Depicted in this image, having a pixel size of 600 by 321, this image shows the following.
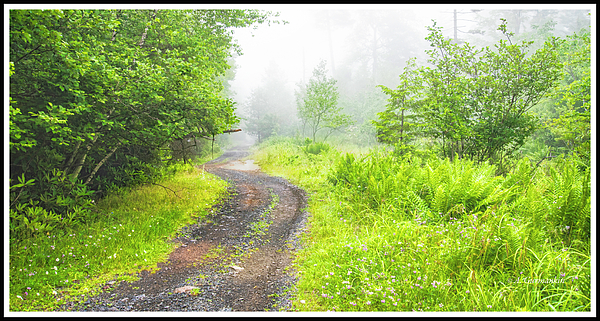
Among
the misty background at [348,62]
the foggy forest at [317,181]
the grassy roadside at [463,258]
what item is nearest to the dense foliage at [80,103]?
the foggy forest at [317,181]

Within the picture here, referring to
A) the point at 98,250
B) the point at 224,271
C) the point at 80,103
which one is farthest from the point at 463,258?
the point at 80,103

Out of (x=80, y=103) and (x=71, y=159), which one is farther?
(x=71, y=159)

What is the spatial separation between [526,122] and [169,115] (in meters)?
7.84

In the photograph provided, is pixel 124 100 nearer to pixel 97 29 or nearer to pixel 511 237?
pixel 97 29

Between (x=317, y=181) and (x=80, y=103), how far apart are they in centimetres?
652

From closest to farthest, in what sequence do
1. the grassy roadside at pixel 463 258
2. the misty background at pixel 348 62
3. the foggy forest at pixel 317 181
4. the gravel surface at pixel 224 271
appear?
the grassy roadside at pixel 463 258 < the foggy forest at pixel 317 181 < the gravel surface at pixel 224 271 < the misty background at pixel 348 62

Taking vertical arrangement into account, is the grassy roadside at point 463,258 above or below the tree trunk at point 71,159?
below

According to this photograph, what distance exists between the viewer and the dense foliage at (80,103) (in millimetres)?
3172

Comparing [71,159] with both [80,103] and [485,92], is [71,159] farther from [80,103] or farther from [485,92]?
[485,92]

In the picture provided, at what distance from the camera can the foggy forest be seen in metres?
2.63

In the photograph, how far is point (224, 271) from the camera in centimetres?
356

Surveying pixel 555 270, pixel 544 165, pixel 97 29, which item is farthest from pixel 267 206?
pixel 544 165

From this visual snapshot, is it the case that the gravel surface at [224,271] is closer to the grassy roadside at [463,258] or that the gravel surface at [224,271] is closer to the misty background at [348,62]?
the grassy roadside at [463,258]

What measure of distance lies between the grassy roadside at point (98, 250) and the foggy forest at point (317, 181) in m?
0.02
